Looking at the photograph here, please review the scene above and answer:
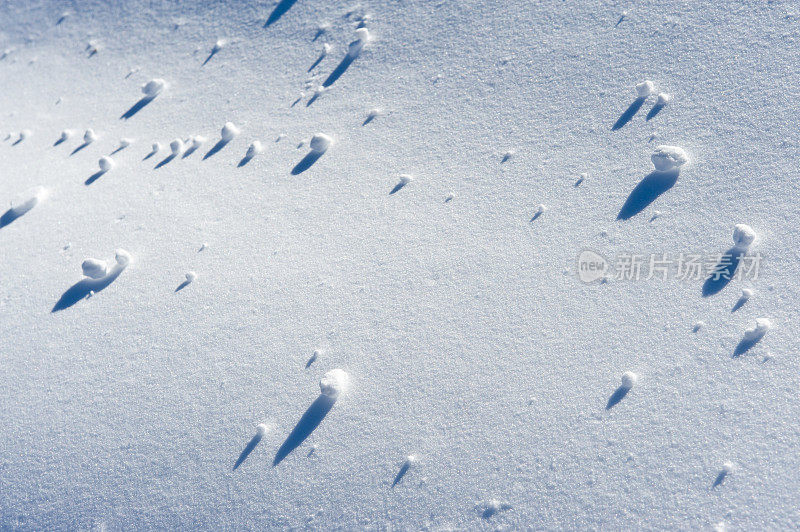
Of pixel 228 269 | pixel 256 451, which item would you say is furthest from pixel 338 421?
pixel 228 269

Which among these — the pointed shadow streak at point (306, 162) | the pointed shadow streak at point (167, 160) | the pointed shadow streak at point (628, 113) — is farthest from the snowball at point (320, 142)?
the pointed shadow streak at point (628, 113)

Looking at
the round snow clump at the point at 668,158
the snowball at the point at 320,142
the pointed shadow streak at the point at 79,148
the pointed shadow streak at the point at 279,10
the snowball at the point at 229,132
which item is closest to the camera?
the round snow clump at the point at 668,158

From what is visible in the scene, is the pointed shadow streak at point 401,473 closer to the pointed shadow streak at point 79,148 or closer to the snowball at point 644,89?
the snowball at point 644,89

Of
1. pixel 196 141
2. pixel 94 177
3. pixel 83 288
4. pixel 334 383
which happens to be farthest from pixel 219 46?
pixel 334 383

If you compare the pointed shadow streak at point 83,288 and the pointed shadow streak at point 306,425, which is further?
the pointed shadow streak at point 83,288

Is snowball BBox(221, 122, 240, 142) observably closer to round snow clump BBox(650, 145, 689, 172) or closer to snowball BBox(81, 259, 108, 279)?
snowball BBox(81, 259, 108, 279)

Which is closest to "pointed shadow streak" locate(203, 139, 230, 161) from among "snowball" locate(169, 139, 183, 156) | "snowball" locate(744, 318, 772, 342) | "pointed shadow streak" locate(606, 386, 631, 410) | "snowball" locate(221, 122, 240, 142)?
"snowball" locate(221, 122, 240, 142)

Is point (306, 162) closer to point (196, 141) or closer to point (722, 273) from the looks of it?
point (196, 141)
